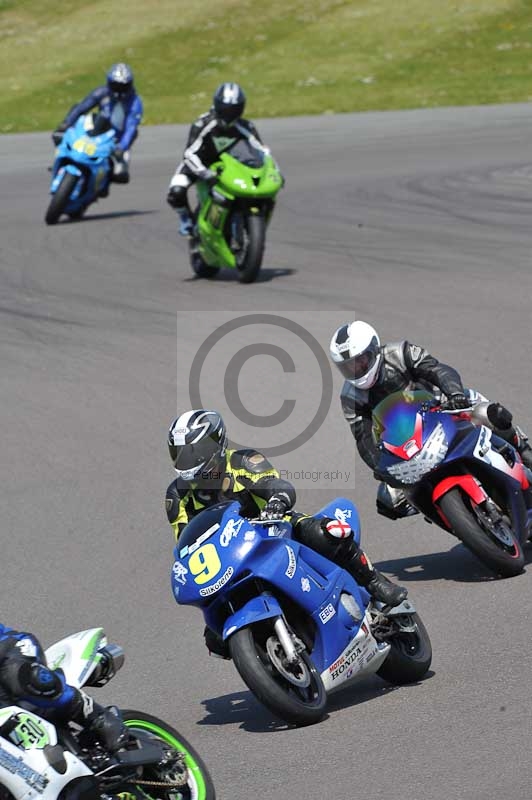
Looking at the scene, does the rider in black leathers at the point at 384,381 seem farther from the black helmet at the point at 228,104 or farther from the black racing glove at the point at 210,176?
the black helmet at the point at 228,104

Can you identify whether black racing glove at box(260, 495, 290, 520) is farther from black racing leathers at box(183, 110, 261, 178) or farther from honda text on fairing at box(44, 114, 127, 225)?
honda text on fairing at box(44, 114, 127, 225)

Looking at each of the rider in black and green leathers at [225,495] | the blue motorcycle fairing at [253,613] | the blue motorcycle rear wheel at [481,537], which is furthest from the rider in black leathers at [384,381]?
the blue motorcycle fairing at [253,613]

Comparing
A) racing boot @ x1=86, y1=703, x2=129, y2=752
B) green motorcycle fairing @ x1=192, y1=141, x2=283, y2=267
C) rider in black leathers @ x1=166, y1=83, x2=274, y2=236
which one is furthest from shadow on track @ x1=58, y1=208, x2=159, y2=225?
racing boot @ x1=86, y1=703, x2=129, y2=752

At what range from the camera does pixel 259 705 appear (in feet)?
21.4

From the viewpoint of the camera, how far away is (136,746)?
496cm

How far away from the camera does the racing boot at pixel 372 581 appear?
6574 millimetres

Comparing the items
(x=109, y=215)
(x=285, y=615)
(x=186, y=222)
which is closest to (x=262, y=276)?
(x=186, y=222)

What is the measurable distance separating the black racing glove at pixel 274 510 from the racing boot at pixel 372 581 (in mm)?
422

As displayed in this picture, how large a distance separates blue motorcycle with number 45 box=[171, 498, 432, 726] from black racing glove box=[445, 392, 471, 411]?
1.53 meters

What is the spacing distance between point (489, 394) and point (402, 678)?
495cm

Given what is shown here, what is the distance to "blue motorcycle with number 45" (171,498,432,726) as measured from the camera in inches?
234

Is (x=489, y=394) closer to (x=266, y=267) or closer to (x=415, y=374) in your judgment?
(x=415, y=374)

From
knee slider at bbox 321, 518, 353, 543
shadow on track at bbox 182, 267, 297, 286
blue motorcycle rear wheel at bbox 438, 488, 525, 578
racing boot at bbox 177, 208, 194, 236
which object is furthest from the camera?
racing boot at bbox 177, 208, 194, 236

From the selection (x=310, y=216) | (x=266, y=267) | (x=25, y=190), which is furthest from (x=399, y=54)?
(x=266, y=267)
